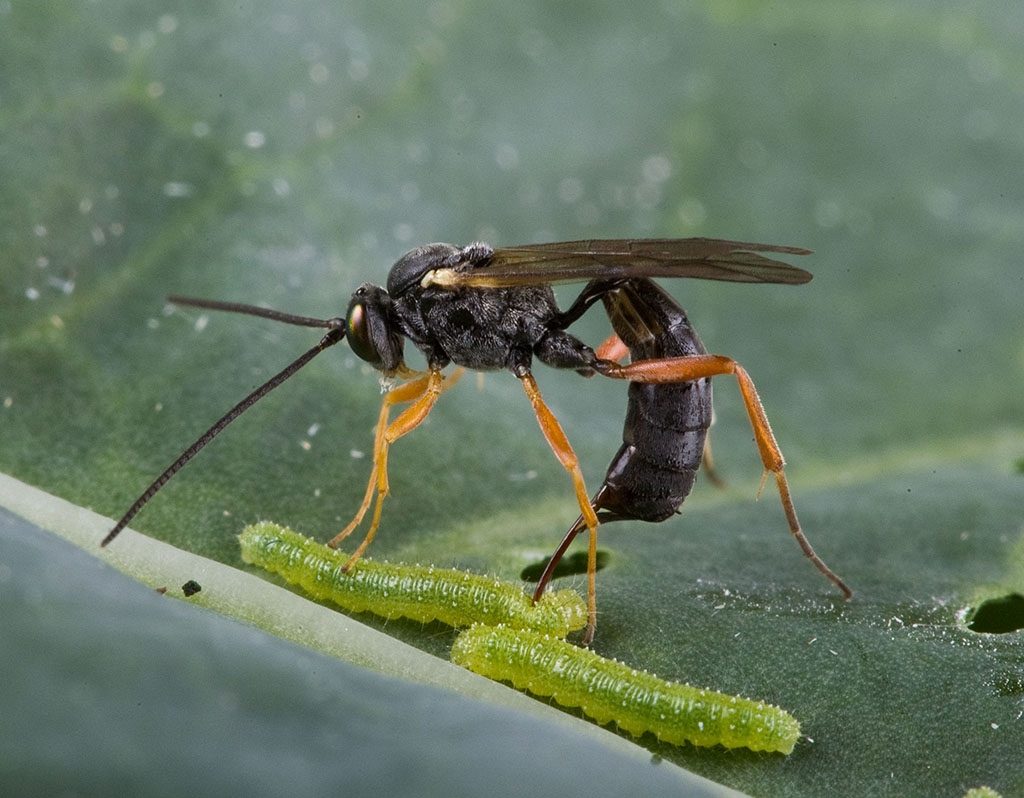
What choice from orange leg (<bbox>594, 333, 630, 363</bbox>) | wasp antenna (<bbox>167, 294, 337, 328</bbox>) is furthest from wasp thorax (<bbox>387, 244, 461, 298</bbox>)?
orange leg (<bbox>594, 333, 630, 363</bbox>)

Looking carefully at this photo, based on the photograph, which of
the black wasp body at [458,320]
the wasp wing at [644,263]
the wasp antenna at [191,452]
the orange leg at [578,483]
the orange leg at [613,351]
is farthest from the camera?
the orange leg at [613,351]

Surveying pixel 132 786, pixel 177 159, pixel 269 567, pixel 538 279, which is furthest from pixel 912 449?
pixel 132 786

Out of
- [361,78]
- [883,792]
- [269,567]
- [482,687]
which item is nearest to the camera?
[883,792]

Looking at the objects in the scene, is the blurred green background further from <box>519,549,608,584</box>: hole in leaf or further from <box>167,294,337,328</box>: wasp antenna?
<box>167,294,337,328</box>: wasp antenna

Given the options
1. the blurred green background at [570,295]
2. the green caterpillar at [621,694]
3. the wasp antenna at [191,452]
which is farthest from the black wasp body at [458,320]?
the green caterpillar at [621,694]

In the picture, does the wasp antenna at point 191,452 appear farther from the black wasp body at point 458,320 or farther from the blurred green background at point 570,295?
the black wasp body at point 458,320

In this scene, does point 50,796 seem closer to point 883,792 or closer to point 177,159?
point 883,792
